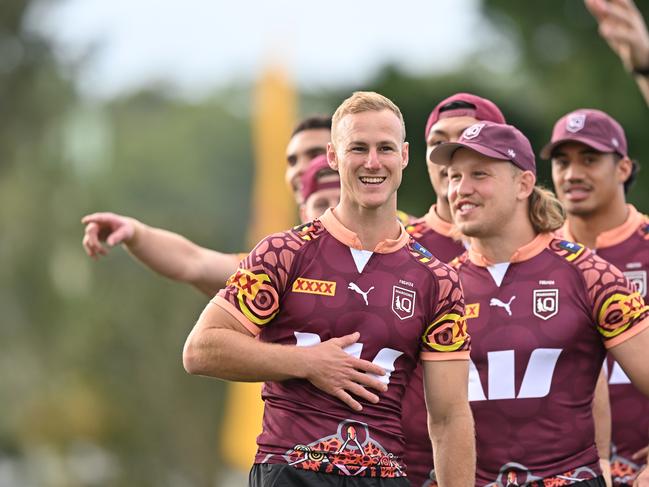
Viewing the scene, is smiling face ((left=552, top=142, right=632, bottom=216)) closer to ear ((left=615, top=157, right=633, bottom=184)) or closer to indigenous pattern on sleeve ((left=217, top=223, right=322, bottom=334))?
ear ((left=615, top=157, right=633, bottom=184))

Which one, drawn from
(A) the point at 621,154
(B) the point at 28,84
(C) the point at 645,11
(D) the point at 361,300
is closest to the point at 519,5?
(C) the point at 645,11

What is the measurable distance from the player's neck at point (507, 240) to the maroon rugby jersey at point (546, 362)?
20 cm

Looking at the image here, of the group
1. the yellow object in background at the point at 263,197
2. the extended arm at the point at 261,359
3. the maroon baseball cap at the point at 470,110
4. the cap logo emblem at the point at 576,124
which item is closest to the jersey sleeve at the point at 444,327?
the extended arm at the point at 261,359

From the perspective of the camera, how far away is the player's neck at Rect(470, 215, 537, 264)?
8211 millimetres

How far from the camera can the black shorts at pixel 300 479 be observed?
6996 mm

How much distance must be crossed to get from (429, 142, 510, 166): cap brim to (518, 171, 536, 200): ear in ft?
0.65

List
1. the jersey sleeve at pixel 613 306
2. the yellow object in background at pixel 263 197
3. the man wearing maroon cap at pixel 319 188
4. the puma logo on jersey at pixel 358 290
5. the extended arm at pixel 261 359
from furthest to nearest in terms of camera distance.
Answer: the yellow object in background at pixel 263 197
the man wearing maroon cap at pixel 319 188
the jersey sleeve at pixel 613 306
the puma logo on jersey at pixel 358 290
the extended arm at pixel 261 359

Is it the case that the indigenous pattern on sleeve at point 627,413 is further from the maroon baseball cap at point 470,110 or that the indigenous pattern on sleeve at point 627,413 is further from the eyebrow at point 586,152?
the maroon baseball cap at point 470,110

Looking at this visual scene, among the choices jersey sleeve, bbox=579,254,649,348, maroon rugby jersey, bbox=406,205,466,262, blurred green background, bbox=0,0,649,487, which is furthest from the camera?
blurred green background, bbox=0,0,649,487

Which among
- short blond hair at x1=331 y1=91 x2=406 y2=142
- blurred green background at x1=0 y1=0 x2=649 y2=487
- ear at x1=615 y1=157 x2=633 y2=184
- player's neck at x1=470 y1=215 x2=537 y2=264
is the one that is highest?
blurred green background at x1=0 y1=0 x2=649 y2=487

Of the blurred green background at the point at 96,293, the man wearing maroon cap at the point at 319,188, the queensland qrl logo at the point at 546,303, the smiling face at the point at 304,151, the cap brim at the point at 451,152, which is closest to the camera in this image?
the queensland qrl logo at the point at 546,303

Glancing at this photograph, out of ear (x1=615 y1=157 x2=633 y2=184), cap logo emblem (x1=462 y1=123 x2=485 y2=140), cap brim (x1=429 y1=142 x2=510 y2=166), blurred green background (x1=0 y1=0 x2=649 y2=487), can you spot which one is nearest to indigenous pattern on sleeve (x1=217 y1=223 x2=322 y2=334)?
cap brim (x1=429 y1=142 x2=510 y2=166)

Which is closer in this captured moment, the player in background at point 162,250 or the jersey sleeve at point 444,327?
the jersey sleeve at point 444,327

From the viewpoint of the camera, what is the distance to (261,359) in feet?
22.7
